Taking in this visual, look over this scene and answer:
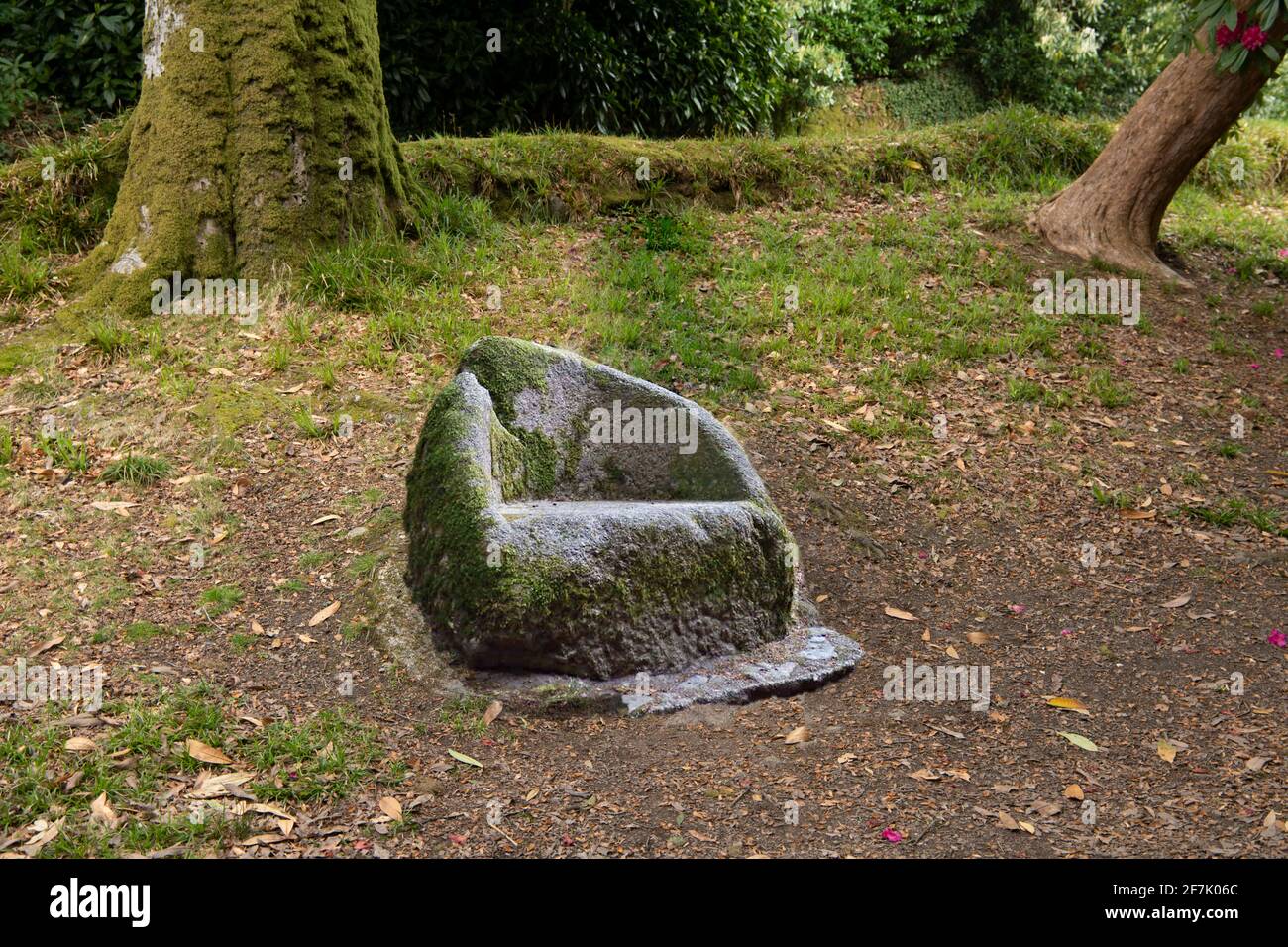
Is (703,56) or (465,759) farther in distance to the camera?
(703,56)

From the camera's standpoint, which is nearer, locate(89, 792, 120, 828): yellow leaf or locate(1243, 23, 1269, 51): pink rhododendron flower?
locate(89, 792, 120, 828): yellow leaf

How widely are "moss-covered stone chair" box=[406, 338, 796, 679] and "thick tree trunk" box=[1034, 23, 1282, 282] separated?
15.6 ft

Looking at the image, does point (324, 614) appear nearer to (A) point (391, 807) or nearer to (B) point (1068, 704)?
(A) point (391, 807)

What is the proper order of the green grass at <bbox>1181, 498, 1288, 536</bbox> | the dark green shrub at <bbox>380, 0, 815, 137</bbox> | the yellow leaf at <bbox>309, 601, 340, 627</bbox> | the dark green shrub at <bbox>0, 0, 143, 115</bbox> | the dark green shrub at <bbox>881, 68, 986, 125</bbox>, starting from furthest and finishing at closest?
the dark green shrub at <bbox>881, 68, 986, 125</bbox>, the dark green shrub at <bbox>380, 0, 815, 137</bbox>, the dark green shrub at <bbox>0, 0, 143, 115</bbox>, the green grass at <bbox>1181, 498, 1288, 536</bbox>, the yellow leaf at <bbox>309, 601, 340, 627</bbox>

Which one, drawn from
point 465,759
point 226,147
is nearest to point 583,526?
point 465,759

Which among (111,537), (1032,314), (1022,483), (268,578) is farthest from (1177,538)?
(111,537)

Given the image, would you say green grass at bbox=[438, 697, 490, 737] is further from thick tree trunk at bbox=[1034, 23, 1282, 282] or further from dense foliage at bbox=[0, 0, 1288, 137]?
thick tree trunk at bbox=[1034, 23, 1282, 282]

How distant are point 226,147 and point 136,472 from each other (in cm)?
234

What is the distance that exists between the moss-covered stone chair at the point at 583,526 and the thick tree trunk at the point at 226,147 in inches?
98.8

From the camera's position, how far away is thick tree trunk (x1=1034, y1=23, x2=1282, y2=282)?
7.75 metres

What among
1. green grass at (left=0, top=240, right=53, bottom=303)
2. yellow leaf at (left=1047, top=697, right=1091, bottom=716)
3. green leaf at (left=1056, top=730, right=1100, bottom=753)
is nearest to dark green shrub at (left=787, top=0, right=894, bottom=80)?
green grass at (left=0, top=240, right=53, bottom=303)

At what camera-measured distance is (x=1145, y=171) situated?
809cm

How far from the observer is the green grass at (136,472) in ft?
17.7
